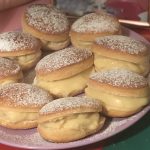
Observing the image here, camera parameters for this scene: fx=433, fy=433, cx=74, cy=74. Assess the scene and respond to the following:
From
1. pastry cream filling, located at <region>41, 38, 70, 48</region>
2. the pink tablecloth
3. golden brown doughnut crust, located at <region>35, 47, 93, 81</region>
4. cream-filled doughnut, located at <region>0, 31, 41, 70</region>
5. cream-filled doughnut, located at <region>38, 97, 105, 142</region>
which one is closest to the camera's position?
cream-filled doughnut, located at <region>38, 97, 105, 142</region>

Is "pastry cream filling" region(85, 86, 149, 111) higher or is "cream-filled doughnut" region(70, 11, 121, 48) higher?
"cream-filled doughnut" region(70, 11, 121, 48)

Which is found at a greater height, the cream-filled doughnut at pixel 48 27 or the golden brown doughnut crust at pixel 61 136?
the cream-filled doughnut at pixel 48 27

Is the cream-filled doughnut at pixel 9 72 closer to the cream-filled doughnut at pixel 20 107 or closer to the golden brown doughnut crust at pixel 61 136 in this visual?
the cream-filled doughnut at pixel 20 107

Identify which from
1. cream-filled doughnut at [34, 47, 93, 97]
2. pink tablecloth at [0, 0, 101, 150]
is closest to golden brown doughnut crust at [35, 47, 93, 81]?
cream-filled doughnut at [34, 47, 93, 97]

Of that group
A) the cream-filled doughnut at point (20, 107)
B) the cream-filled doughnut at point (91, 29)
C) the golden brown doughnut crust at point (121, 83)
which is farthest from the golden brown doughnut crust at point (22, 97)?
the cream-filled doughnut at point (91, 29)

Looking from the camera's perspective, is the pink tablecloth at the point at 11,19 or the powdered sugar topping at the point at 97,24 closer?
the powdered sugar topping at the point at 97,24

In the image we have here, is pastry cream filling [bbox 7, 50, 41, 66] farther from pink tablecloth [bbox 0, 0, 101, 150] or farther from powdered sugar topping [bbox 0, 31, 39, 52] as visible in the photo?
pink tablecloth [bbox 0, 0, 101, 150]
